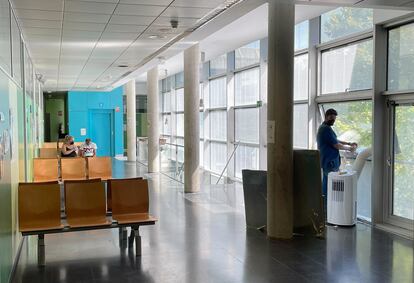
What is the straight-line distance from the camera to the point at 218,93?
47.4 ft

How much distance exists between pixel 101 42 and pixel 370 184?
493cm

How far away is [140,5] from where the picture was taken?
5559 mm

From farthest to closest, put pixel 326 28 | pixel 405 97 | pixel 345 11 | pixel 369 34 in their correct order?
pixel 326 28 < pixel 345 11 < pixel 369 34 < pixel 405 97

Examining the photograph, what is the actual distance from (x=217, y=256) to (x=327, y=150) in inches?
113

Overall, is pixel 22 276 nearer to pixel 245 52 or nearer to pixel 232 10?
pixel 232 10

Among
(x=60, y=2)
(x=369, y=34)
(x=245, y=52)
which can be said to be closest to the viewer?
(x=60, y=2)

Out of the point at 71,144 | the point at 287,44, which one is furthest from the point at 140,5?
the point at 71,144

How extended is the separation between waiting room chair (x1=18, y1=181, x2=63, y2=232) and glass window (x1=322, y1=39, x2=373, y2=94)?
484 cm

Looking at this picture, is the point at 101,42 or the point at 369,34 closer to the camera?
the point at 369,34

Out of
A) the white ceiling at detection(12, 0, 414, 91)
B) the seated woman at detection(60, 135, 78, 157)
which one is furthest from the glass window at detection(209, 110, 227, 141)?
the seated woman at detection(60, 135, 78, 157)

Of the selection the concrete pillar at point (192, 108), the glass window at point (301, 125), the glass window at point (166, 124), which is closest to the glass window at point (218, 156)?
the concrete pillar at point (192, 108)

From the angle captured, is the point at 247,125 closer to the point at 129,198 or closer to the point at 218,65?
the point at 218,65

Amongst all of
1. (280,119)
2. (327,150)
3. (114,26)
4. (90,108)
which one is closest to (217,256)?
(280,119)

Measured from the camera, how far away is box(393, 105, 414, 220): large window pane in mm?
6512
